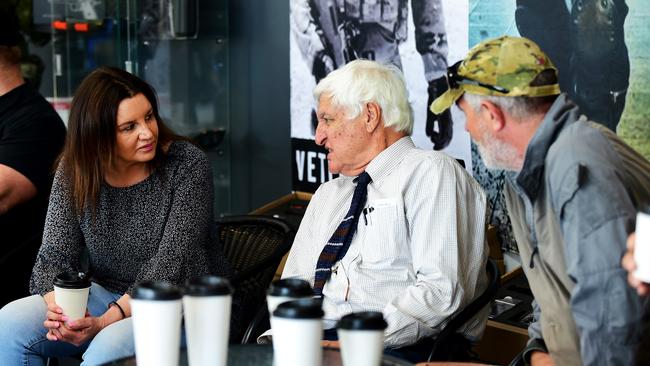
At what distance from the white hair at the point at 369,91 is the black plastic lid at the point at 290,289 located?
0.98 meters

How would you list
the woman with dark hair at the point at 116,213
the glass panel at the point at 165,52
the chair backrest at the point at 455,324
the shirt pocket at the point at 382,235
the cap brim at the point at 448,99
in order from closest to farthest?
the cap brim at the point at 448,99 < the chair backrest at the point at 455,324 < the shirt pocket at the point at 382,235 < the woman with dark hair at the point at 116,213 < the glass panel at the point at 165,52

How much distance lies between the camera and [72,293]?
281cm

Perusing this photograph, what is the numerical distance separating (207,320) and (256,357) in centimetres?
43

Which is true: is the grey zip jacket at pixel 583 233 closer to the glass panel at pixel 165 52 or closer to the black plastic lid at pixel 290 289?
the black plastic lid at pixel 290 289

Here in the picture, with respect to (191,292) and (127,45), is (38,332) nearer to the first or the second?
(191,292)

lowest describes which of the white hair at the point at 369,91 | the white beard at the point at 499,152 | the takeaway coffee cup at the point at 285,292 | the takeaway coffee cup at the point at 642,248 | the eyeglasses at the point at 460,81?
the takeaway coffee cup at the point at 285,292

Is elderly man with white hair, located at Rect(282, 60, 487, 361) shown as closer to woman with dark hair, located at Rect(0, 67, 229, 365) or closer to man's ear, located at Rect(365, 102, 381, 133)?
man's ear, located at Rect(365, 102, 381, 133)

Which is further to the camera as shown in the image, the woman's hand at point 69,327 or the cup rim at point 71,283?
the woman's hand at point 69,327

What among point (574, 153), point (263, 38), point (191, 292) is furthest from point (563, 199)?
point (263, 38)

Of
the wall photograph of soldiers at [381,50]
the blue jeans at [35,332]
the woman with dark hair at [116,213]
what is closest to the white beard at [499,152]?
the woman with dark hair at [116,213]

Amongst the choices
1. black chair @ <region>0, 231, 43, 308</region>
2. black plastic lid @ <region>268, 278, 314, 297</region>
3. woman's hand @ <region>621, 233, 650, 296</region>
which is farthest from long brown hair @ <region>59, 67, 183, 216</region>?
woman's hand @ <region>621, 233, 650, 296</region>

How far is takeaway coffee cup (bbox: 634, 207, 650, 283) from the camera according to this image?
1.75 meters

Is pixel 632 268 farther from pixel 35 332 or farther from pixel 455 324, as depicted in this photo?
pixel 35 332

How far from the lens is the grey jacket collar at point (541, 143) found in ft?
7.45
